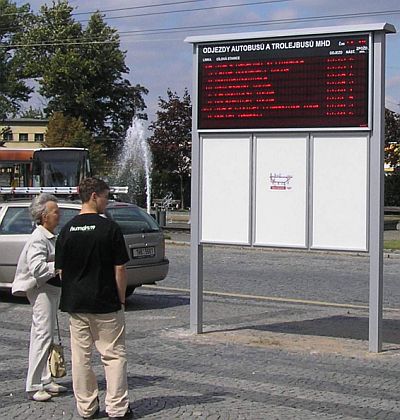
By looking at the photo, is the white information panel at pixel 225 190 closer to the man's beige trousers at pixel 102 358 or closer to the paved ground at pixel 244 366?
the paved ground at pixel 244 366

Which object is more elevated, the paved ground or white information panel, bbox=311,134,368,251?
white information panel, bbox=311,134,368,251

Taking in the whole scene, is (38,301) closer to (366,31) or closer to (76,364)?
(76,364)

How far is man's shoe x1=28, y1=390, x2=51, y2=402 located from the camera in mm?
7473

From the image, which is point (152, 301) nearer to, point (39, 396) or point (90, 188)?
point (39, 396)

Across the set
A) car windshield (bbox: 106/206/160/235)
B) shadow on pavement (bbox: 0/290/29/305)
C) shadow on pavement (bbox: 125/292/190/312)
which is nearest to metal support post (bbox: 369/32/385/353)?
shadow on pavement (bbox: 125/292/190/312)

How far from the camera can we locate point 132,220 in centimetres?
1398

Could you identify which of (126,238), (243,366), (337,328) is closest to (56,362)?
(243,366)

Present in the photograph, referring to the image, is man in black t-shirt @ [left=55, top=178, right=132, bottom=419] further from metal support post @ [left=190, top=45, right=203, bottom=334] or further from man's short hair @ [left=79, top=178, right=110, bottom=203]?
metal support post @ [left=190, top=45, right=203, bottom=334]

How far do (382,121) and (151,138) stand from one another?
55858mm

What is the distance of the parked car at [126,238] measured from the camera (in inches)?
537

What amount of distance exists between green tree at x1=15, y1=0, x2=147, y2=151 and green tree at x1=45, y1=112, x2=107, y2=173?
5.45 meters

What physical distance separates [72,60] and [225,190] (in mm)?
60894

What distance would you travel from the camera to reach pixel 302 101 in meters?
10.2

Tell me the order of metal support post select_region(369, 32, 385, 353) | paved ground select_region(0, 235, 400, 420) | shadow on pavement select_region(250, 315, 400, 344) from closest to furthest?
paved ground select_region(0, 235, 400, 420), metal support post select_region(369, 32, 385, 353), shadow on pavement select_region(250, 315, 400, 344)
